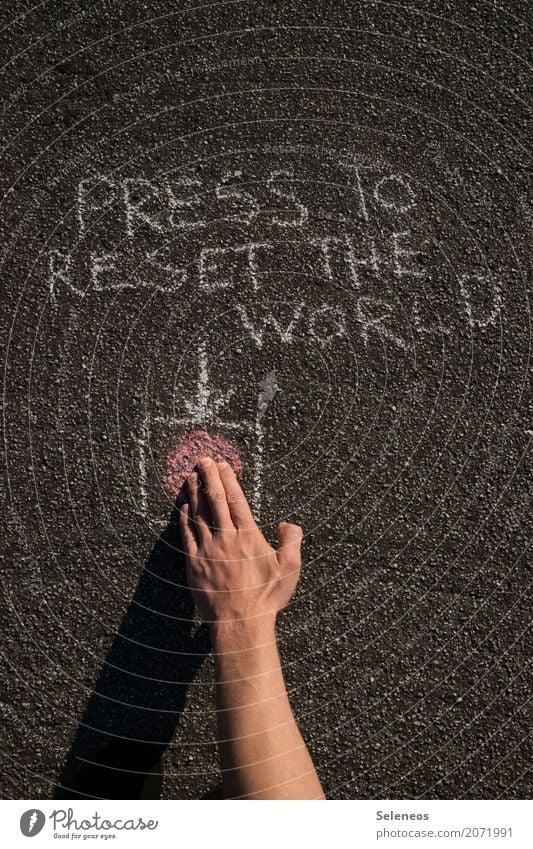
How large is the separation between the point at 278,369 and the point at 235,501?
0.47 m

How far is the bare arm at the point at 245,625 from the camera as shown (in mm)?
2713

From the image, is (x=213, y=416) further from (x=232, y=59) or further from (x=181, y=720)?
(x=232, y=59)

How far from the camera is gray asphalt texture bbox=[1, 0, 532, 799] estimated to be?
9.24 feet

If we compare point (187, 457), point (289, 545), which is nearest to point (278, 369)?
point (187, 457)

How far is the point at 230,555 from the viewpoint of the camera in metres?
2.79

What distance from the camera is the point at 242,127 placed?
114 inches

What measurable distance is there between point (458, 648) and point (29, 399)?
1691 millimetres

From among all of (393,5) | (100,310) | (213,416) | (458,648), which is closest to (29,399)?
(100,310)

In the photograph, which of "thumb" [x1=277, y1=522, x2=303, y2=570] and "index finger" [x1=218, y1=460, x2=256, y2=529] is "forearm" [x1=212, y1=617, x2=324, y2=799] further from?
"index finger" [x1=218, y1=460, x2=256, y2=529]

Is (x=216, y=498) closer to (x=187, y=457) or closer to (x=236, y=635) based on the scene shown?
(x=187, y=457)

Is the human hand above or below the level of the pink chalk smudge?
below

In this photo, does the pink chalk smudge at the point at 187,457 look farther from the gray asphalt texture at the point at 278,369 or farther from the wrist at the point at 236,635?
the wrist at the point at 236,635

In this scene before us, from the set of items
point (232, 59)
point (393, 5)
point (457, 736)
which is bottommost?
point (457, 736)

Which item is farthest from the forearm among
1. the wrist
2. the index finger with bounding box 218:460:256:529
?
the index finger with bounding box 218:460:256:529
